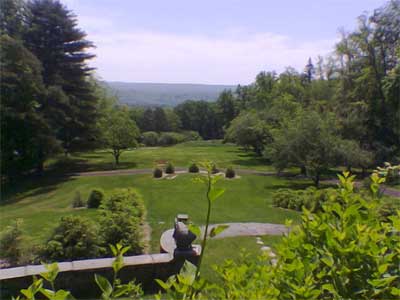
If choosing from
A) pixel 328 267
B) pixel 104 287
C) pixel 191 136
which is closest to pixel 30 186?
pixel 104 287

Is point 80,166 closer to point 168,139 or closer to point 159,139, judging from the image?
point 159,139

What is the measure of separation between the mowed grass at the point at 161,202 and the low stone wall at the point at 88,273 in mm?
1242

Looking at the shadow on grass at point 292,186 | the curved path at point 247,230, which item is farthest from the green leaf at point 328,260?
the shadow on grass at point 292,186

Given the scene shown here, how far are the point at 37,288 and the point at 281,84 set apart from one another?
37562 millimetres

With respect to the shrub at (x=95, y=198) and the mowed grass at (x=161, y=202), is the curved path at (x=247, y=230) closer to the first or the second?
the mowed grass at (x=161, y=202)

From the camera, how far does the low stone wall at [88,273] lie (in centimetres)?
488

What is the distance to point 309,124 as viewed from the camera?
54.1 feet

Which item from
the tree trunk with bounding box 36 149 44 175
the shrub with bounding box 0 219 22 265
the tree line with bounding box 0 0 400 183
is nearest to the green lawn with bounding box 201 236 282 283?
the shrub with bounding box 0 219 22 265

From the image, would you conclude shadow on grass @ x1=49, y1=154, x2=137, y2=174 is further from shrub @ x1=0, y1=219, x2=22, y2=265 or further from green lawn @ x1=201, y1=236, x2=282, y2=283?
green lawn @ x1=201, y1=236, x2=282, y2=283

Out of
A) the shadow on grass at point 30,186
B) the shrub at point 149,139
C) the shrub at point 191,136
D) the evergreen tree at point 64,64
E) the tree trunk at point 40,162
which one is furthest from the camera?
the shrub at point 191,136

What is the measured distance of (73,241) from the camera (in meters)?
5.98

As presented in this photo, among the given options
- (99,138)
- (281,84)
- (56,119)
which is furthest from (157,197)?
(281,84)

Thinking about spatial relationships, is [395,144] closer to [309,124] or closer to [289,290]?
[309,124]

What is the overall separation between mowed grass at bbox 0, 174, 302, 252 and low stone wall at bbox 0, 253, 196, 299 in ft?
4.08
